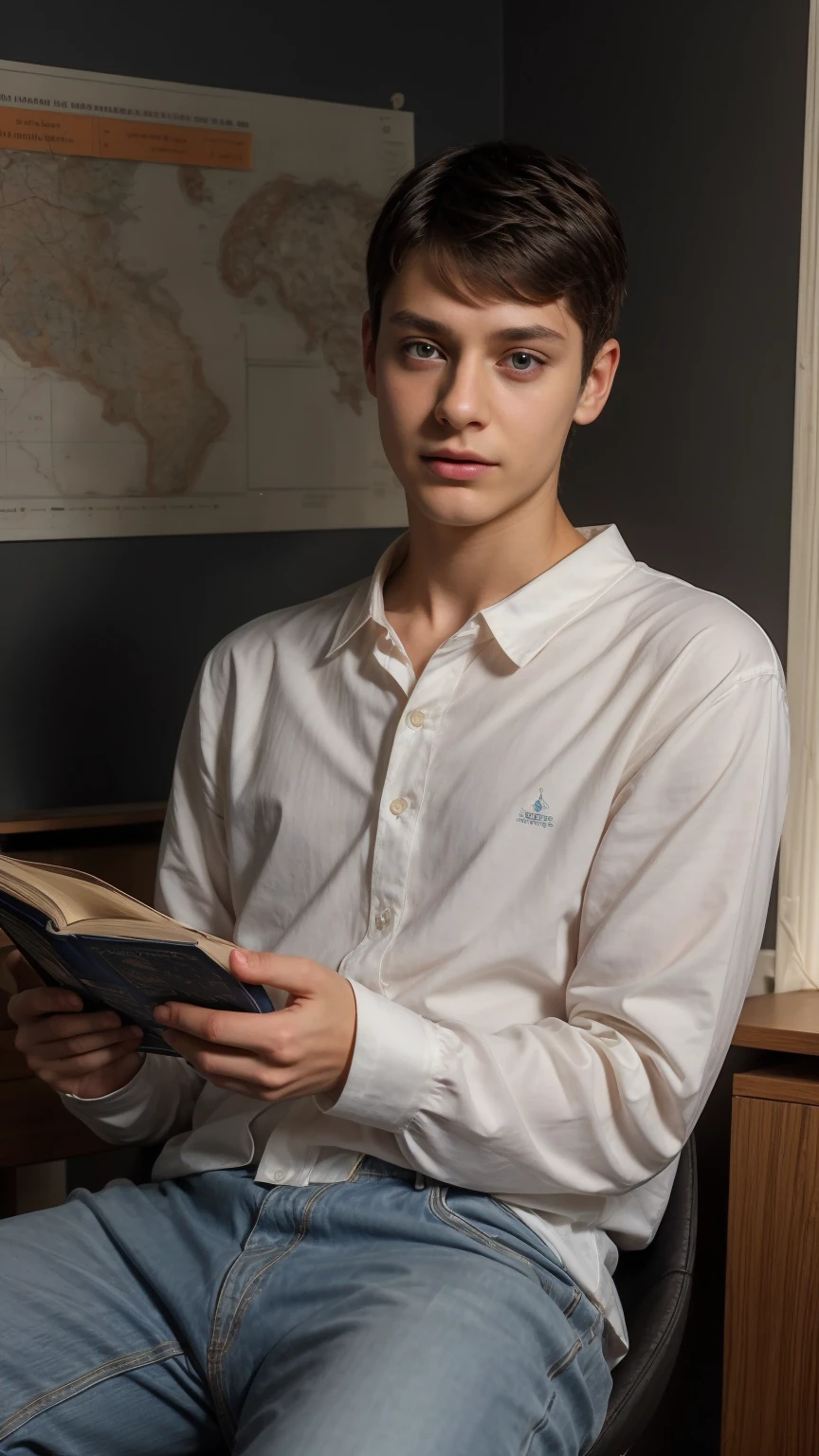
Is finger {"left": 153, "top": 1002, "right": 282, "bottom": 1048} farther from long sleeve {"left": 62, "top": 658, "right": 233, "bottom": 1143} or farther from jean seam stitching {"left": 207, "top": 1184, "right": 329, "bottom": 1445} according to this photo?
long sleeve {"left": 62, "top": 658, "right": 233, "bottom": 1143}

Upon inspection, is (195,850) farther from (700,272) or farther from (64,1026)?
(700,272)

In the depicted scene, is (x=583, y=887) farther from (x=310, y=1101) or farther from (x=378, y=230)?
(x=378, y=230)

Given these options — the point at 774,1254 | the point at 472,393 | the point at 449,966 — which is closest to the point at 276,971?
the point at 449,966

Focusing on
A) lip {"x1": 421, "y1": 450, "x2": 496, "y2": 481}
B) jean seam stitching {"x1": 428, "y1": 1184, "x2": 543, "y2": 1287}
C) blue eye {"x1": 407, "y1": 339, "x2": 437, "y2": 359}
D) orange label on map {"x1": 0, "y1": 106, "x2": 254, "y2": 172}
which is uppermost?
orange label on map {"x1": 0, "y1": 106, "x2": 254, "y2": 172}

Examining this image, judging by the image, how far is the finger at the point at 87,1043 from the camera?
1.36m

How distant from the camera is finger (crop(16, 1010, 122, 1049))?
1.35 metres

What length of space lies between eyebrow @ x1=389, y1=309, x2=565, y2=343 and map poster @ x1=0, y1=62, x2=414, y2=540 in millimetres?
997

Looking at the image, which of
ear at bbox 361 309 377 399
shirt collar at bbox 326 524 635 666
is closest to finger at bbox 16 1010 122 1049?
shirt collar at bbox 326 524 635 666

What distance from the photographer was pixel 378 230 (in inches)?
58.7

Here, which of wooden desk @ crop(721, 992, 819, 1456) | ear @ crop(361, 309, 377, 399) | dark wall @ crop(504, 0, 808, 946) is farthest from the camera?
dark wall @ crop(504, 0, 808, 946)

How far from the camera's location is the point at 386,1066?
1166 millimetres

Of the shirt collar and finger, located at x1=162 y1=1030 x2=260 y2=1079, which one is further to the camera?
the shirt collar

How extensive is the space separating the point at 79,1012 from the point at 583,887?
19.6 inches

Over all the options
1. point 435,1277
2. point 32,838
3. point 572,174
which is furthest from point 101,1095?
point 572,174
